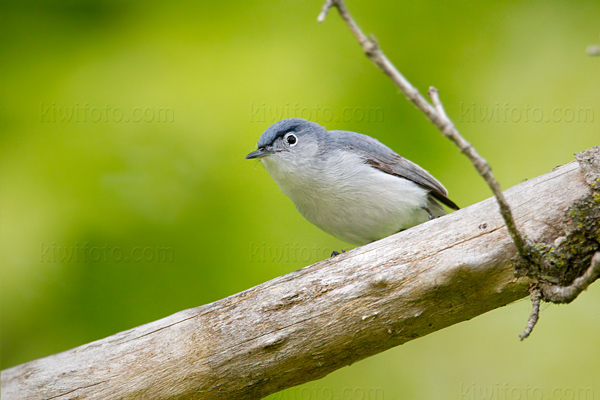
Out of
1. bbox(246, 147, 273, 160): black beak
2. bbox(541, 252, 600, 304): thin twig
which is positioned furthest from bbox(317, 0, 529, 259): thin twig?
bbox(246, 147, 273, 160): black beak

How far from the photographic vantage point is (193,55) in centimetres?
342

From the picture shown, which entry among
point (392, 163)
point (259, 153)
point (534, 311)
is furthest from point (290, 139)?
point (534, 311)

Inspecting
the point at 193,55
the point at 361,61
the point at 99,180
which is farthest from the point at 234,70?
the point at 99,180

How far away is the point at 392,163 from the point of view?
317cm

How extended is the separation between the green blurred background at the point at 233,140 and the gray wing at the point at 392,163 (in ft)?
0.58

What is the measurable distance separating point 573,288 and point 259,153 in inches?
73.0

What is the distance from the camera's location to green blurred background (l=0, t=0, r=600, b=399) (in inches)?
115

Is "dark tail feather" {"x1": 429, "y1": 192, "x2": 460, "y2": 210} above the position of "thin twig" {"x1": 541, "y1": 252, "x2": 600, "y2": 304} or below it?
above

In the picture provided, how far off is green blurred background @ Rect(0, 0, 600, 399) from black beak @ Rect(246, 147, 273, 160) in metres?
0.18

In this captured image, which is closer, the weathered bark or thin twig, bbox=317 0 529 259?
thin twig, bbox=317 0 529 259

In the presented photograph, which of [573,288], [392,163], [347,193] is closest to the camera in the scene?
[573,288]

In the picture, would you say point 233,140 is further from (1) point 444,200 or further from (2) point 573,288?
(2) point 573,288

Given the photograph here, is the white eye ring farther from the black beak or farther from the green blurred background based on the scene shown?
the green blurred background

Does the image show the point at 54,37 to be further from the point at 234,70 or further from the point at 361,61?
the point at 361,61
